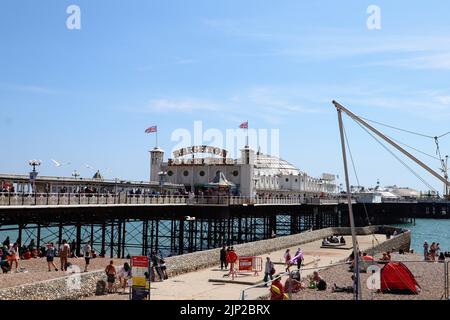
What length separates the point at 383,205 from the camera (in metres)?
138

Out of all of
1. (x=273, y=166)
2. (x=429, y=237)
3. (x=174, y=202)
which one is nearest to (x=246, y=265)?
(x=174, y=202)

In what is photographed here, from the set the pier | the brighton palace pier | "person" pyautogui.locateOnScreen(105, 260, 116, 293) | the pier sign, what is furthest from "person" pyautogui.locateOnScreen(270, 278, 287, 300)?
the brighton palace pier

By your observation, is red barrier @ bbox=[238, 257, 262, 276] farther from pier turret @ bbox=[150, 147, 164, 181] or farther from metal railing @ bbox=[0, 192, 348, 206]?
pier turret @ bbox=[150, 147, 164, 181]

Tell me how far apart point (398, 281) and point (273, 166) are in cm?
10016

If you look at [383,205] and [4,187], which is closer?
[4,187]

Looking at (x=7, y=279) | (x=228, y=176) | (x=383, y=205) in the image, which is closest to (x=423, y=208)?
(x=383, y=205)

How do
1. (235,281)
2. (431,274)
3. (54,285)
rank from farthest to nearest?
(431,274) < (235,281) < (54,285)

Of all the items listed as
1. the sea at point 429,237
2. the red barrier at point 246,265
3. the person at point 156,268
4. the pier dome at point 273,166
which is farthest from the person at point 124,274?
the pier dome at point 273,166

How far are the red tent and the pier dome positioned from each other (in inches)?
3226

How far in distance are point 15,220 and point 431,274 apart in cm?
2305

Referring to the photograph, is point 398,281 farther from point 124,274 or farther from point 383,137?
point 124,274

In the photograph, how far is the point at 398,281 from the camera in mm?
19922

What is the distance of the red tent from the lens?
1984 centimetres

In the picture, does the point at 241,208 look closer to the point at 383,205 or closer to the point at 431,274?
the point at 431,274
